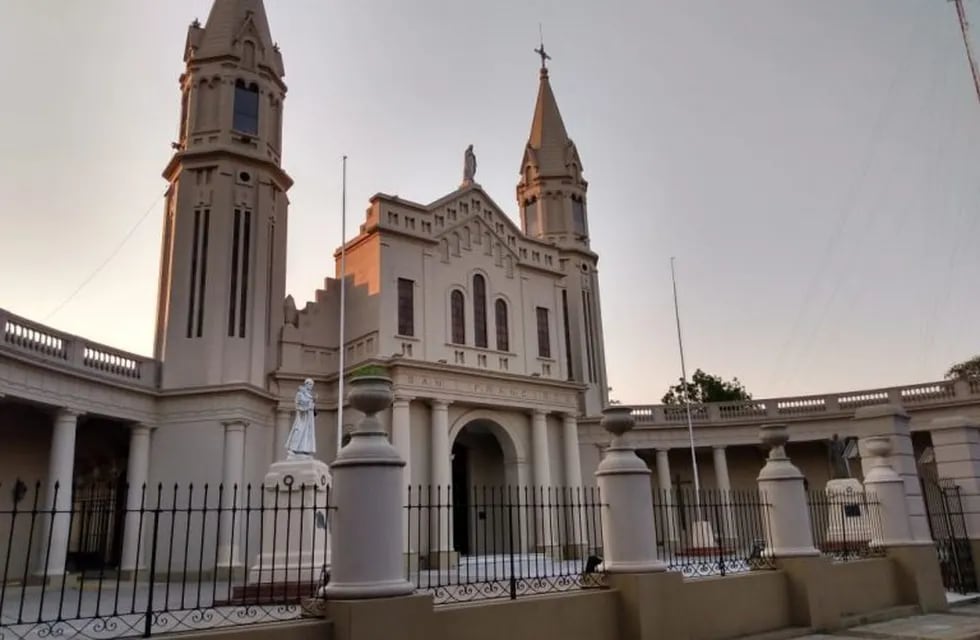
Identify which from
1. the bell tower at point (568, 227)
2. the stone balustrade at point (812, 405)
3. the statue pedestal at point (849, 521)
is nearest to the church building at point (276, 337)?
the bell tower at point (568, 227)

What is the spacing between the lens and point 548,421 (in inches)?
1062

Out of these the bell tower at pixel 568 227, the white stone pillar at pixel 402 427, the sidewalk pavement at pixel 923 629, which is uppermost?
the bell tower at pixel 568 227

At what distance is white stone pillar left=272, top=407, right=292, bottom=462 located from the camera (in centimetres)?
2356

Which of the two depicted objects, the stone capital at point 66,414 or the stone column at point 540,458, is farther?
the stone column at point 540,458

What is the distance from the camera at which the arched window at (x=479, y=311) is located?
87.1ft

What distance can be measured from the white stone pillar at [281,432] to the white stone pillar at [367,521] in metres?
17.2

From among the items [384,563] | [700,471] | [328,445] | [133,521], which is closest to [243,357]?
[328,445]

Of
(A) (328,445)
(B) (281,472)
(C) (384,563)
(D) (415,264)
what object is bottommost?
(C) (384,563)

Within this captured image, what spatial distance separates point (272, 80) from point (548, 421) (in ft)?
51.0

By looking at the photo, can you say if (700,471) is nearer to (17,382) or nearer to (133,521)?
(133,521)

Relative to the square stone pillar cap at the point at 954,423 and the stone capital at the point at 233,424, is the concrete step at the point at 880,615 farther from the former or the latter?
the stone capital at the point at 233,424

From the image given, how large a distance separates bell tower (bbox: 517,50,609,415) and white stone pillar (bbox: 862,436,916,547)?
17678 mm

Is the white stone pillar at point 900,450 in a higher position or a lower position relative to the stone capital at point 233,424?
lower

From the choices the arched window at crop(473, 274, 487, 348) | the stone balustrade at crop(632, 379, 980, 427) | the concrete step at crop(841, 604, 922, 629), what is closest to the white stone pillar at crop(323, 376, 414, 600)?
the concrete step at crop(841, 604, 922, 629)
